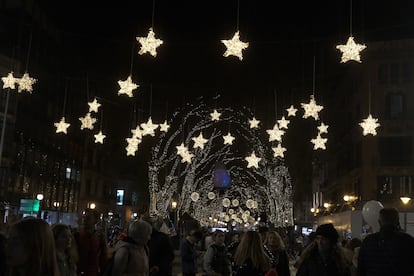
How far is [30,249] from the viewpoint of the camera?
361 cm

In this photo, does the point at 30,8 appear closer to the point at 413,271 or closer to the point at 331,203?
the point at 331,203

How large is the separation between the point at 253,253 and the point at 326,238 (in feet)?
5.52

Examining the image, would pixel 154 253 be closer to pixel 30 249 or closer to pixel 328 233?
pixel 328 233

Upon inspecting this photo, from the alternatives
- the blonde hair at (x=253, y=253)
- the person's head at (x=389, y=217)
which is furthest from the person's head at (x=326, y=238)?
the blonde hair at (x=253, y=253)

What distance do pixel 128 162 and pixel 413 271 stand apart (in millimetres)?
76600

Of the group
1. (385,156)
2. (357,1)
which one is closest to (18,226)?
(357,1)

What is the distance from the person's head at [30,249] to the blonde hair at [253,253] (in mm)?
4433

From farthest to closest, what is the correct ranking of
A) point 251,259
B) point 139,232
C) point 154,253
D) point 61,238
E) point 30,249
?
point 154,253
point 251,259
point 139,232
point 61,238
point 30,249

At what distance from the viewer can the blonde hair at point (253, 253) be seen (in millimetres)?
7710

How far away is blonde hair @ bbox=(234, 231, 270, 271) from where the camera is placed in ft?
25.3

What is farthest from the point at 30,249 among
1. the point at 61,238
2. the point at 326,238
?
the point at 326,238

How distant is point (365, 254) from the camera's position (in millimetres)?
6680

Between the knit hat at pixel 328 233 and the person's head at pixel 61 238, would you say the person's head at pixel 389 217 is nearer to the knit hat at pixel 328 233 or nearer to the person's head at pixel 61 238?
the knit hat at pixel 328 233

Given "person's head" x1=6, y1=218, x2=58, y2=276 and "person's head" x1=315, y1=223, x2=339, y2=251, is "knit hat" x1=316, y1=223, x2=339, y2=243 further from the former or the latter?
"person's head" x1=6, y1=218, x2=58, y2=276
